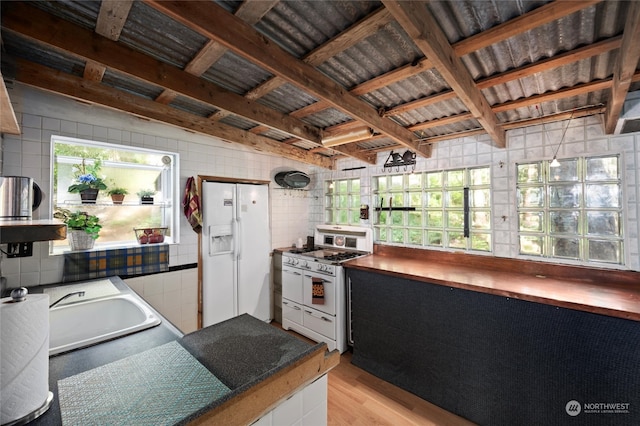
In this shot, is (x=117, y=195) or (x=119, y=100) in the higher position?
(x=119, y=100)

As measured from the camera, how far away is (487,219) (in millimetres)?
2428

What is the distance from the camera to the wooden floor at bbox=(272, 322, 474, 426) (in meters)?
1.77

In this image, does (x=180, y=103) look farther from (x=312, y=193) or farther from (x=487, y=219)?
(x=487, y=219)

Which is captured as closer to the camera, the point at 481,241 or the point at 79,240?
the point at 79,240

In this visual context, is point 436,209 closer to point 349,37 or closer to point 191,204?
point 349,37

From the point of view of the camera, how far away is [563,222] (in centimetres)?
207

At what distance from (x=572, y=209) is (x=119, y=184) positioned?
390 centimetres

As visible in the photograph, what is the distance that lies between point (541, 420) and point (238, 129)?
3251mm

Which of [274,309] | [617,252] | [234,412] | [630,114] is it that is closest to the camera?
[234,412]

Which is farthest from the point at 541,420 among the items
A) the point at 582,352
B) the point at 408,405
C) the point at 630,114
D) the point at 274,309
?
the point at 274,309

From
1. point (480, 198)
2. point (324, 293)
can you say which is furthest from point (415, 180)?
point (324, 293)
